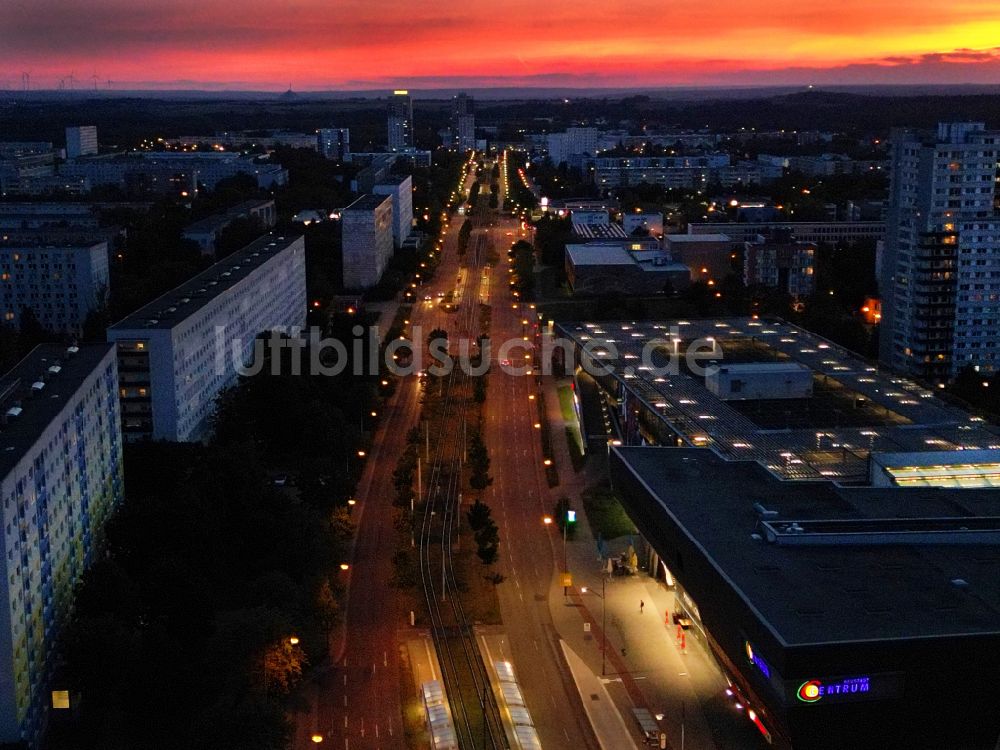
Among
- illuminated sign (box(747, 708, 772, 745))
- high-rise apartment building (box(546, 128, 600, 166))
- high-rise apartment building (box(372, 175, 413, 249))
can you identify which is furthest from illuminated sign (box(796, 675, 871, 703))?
high-rise apartment building (box(546, 128, 600, 166))

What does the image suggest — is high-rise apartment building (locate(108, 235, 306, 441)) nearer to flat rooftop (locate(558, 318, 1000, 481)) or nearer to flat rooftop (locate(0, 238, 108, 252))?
flat rooftop (locate(0, 238, 108, 252))

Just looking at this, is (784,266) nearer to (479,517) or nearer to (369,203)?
(369,203)

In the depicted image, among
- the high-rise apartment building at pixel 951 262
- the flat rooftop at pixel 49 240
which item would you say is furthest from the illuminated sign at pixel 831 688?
the flat rooftop at pixel 49 240

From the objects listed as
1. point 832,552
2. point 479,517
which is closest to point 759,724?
point 832,552

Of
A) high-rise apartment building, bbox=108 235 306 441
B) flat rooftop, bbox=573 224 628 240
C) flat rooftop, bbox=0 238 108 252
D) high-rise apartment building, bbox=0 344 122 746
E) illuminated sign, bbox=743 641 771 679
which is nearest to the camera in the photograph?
illuminated sign, bbox=743 641 771 679

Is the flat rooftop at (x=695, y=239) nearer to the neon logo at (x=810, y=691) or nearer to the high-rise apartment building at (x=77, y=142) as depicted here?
the neon logo at (x=810, y=691)

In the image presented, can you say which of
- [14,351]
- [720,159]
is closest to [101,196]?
[14,351]
